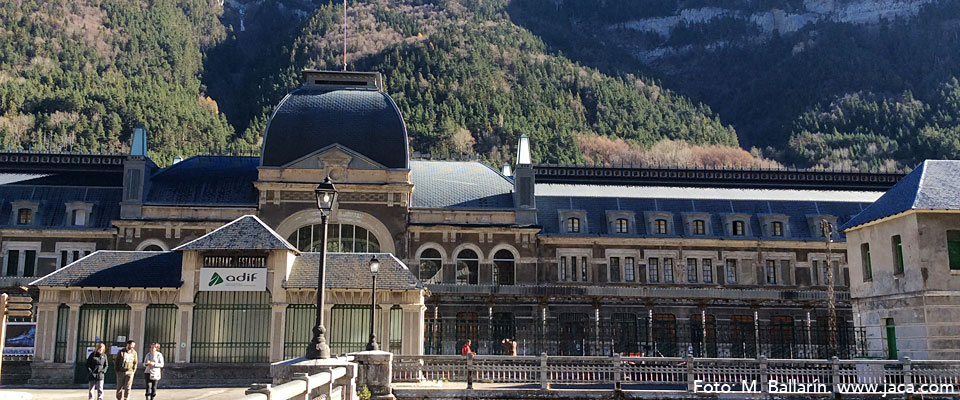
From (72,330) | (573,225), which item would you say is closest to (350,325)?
(72,330)

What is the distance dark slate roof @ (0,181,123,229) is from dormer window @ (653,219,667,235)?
1207 inches

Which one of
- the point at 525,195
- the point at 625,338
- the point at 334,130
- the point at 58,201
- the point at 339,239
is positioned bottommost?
the point at 625,338

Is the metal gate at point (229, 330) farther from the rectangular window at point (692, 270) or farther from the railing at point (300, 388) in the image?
the rectangular window at point (692, 270)

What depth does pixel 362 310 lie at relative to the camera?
32938 mm

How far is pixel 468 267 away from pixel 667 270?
39.1 feet

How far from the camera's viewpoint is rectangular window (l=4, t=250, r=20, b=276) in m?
50.8

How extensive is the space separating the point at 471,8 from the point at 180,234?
372ft

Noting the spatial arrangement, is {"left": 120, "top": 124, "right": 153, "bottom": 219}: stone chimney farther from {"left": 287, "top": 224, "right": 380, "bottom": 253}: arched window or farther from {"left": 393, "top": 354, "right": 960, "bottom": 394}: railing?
{"left": 393, "top": 354, "right": 960, "bottom": 394}: railing

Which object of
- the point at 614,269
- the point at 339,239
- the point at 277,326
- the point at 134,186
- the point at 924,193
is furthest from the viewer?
the point at 614,269

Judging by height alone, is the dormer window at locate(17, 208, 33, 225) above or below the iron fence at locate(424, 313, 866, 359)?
above

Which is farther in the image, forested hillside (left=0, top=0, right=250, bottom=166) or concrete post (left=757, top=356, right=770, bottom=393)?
forested hillside (left=0, top=0, right=250, bottom=166)

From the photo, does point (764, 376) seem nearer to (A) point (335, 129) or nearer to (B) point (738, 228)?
(B) point (738, 228)

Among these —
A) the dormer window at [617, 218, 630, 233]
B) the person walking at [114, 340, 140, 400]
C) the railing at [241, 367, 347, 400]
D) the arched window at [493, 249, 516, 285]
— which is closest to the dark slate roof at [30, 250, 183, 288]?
the person walking at [114, 340, 140, 400]

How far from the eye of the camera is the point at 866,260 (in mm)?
33562
